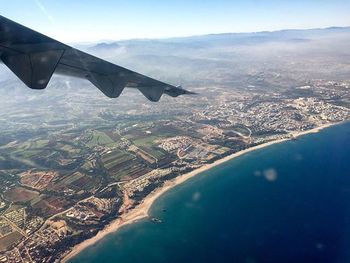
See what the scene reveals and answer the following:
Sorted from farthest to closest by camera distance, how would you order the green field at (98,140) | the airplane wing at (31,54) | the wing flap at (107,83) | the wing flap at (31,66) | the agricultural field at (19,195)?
1. the green field at (98,140)
2. the agricultural field at (19,195)
3. the wing flap at (107,83)
4. the wing flap at (31,66)
5. the airplane wing at (31,54)

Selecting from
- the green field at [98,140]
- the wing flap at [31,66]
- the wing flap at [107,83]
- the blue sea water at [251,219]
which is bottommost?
the green field at [98,140]

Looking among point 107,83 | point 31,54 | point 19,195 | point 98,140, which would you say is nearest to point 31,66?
point 31,54

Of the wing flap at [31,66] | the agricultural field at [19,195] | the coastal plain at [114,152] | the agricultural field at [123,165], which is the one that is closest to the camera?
the wing flap at [31,66]

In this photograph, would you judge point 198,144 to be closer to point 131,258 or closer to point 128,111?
point 131,258

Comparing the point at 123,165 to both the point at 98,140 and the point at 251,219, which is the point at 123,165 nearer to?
the point at 98,140

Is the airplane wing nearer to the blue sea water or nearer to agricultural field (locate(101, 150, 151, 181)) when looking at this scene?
the blue sea water

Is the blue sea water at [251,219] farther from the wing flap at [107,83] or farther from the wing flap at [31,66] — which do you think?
the wing flap at [31,66]

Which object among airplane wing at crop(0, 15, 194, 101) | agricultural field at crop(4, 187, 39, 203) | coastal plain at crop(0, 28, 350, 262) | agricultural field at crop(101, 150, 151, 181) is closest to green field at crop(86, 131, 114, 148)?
coastal plain at crop(0, 28, 350, 262)

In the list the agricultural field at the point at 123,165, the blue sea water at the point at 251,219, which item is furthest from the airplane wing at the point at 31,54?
the agricultural field at the point at 123,165

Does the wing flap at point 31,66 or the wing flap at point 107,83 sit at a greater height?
the wing flap at point 31,66
